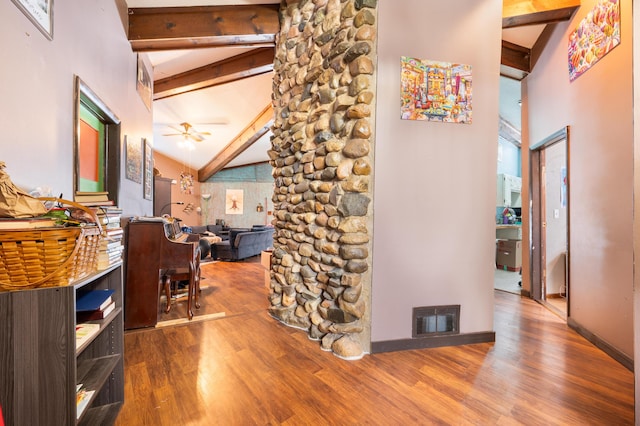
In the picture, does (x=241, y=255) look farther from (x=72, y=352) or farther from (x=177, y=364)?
(x=72, y=352)

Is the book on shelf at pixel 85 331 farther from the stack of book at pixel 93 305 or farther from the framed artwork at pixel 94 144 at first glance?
the framed artwork at pixel 94 144

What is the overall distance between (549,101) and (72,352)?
443 centimetres

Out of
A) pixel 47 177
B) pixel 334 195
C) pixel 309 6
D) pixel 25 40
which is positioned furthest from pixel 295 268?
pixel 309 6

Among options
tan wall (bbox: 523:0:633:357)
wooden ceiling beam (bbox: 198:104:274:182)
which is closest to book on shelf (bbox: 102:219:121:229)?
tan wall (bbox: 523:0:633:357)

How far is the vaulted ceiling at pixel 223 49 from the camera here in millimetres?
2646

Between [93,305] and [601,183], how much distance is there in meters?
3.64

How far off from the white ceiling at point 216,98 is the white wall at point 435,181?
1.60 meters

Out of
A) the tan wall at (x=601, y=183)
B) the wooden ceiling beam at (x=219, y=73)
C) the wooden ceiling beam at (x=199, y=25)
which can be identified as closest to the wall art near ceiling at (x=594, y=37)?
the tan wall at (x=601, y=183)

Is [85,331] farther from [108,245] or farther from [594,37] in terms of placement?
[594,37]

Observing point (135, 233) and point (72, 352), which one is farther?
point (135, 233)

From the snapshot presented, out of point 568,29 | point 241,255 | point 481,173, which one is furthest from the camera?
point 241,255

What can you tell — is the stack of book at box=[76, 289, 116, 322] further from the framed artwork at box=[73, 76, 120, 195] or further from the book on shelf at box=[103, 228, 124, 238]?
the framed artwork at box=[73, 76, 120, 195]

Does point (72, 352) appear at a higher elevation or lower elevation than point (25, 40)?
lower

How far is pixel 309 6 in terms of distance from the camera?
2.37m
